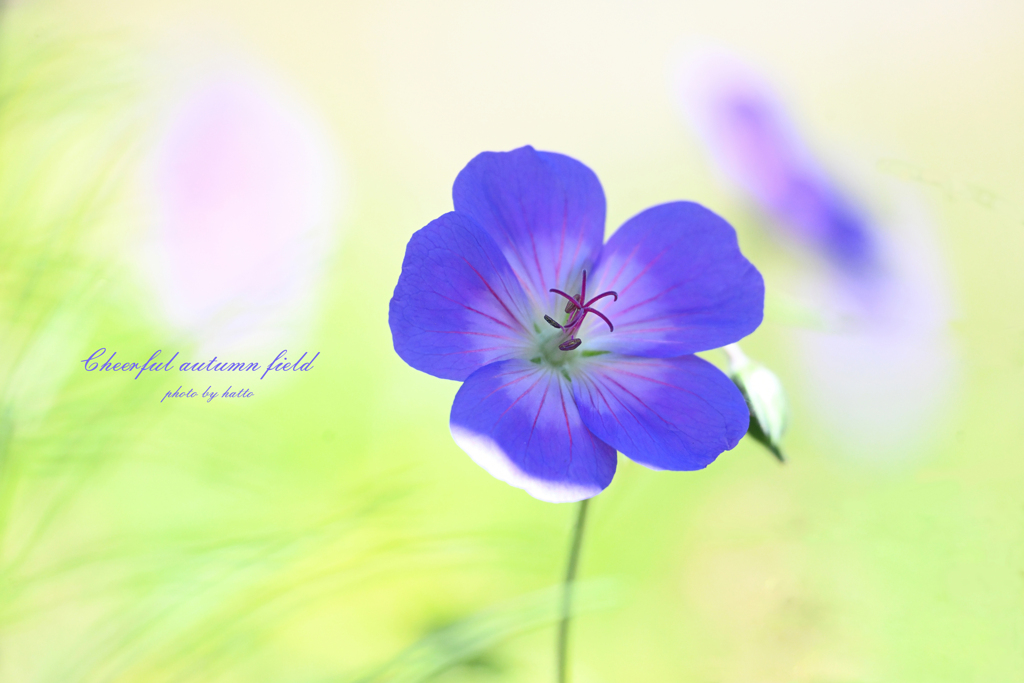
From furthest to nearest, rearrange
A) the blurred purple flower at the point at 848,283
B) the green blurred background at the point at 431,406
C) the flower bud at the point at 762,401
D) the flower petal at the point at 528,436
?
the blurred purple flower at the point at 848,283 < the green blurred background at the point at 431,406 < the flower bud at the point at 762,401 < the flower petal at the point at 528,436

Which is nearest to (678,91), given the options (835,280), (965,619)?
(835,280)

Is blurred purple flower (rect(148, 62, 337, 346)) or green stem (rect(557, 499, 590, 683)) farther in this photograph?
blurred purple flower (rect(148, 62, 337, 346))

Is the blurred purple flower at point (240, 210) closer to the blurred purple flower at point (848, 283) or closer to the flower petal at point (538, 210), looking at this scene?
the flower petal at point (538, 210)

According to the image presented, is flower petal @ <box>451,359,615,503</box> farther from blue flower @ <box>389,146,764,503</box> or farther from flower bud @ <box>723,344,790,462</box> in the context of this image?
flower bud @ <box>723,344,790,462</box>

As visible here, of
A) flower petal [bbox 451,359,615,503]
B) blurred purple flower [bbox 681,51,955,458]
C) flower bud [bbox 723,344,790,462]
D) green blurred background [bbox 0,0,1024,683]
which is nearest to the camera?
flower petal [bbox 451,359,615,503]

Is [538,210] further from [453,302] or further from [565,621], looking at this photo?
[565,621]

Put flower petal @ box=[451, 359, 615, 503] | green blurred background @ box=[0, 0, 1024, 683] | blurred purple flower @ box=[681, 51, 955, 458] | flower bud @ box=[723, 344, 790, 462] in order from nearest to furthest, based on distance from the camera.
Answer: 1. flower petal @ box=[451, 359, 615, 503]
2. flower bud @ box=[723, 344, 790, 462]
3. green blurred background @ box=[0, 0, 1024, 683]
4. blurred purple flower @ box=[681, 51, 955, 458]

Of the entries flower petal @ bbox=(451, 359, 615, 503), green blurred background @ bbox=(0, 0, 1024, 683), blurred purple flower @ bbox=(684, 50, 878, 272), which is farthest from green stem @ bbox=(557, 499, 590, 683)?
blurred purple flower @ bbox=(684, 50, 878, 272)

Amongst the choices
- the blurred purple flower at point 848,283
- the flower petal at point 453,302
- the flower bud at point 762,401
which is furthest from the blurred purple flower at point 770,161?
the flower petal at point 453,302
